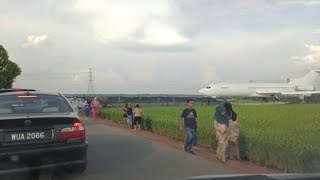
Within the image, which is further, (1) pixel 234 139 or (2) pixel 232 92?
(2) pixel 232 92

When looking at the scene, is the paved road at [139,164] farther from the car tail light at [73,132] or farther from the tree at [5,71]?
the tree at [5,71]

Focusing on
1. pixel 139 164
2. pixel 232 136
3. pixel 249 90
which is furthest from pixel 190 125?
pixel 249 90

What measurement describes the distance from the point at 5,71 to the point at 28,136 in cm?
3961

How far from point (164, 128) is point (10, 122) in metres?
14.0

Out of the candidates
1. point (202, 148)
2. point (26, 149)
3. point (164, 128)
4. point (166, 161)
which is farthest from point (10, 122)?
point (164, 128)

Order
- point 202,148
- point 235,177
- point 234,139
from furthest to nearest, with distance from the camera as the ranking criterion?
point 202,148 < point 234,139 < point 235,177

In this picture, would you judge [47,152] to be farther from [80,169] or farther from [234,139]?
[234,139]

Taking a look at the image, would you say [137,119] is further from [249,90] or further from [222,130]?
[249,90]

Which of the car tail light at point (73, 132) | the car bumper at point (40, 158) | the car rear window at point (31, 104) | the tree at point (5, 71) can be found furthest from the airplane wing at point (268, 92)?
the car bumper at point (40, 158)

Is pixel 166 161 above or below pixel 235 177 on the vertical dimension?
below

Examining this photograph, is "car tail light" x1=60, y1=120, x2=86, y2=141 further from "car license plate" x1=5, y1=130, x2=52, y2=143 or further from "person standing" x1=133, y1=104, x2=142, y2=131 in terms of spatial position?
"person standing" x1=133, y1=104, x2=142, y2=131

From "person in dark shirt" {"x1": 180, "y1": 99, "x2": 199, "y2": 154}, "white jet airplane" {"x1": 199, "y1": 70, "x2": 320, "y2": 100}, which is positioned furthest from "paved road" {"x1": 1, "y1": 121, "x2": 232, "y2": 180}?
"white jet airplane" {"x1": 199, "y1": 70, "x2": 320, "y2": 100}

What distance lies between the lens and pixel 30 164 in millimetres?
8898

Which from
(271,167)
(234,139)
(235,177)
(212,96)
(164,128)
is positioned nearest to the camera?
(235,177)
